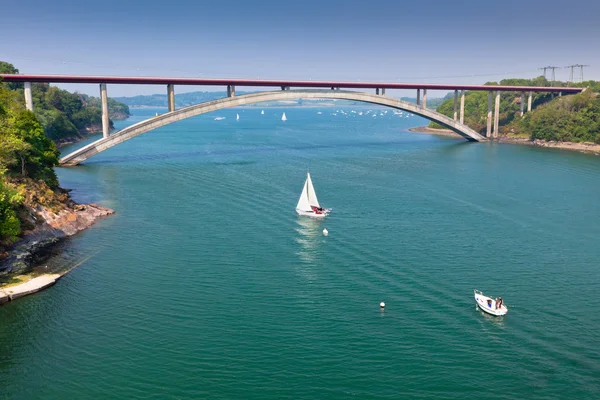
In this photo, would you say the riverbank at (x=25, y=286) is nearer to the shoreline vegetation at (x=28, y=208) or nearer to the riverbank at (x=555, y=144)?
the shoreline vegetation at (x=28, y=208)

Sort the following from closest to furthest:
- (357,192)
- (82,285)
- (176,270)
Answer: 1. (82,285)
2. (176,270)
3. (357,192)

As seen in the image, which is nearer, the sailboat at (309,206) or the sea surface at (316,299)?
the sea surface at (316,299)

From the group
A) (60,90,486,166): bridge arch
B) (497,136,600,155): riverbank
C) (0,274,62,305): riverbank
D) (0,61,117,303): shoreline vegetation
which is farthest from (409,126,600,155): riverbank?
(0,274,62,305): riverbank

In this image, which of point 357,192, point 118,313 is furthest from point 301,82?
point 118,313

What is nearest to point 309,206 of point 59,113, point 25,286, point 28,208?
point 28,208

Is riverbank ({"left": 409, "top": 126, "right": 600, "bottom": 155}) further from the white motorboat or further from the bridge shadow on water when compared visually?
the white motorboat

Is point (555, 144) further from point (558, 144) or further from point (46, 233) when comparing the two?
point (46, 233)

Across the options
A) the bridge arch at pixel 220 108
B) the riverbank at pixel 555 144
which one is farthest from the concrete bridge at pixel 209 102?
the riverbank at pixel 555 144

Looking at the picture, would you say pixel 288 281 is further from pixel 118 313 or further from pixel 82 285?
pixel 82 285
